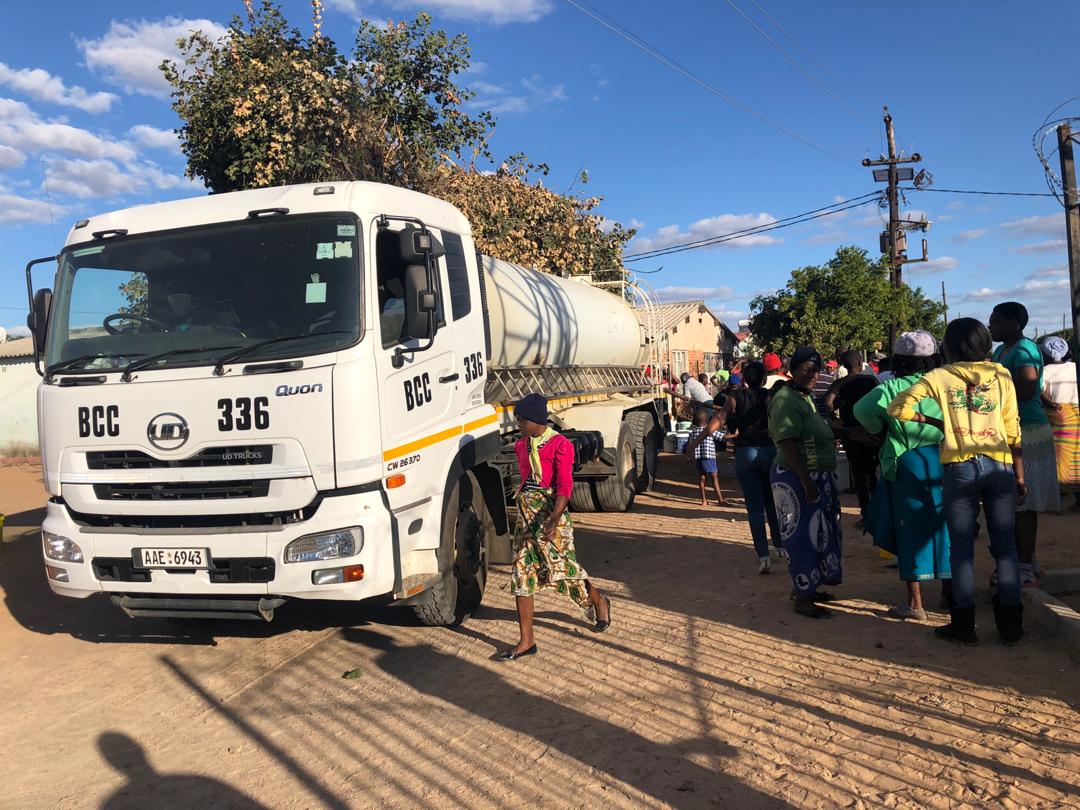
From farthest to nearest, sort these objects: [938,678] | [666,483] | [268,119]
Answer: [268,119] < [666,483] < [938,678]

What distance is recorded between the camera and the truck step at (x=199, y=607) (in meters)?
4.28

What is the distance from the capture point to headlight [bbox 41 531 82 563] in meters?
4.49

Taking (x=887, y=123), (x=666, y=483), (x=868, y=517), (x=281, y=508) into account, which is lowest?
(x=666, y=483)

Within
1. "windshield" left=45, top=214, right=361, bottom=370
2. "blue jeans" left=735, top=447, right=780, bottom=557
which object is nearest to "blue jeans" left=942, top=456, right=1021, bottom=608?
"blue jeans" left=735, top=447, right=780, bottom=557

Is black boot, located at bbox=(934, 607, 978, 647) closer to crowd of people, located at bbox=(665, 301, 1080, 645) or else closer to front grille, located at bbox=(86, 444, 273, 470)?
crowd of people, located at bbox=(665, 301, 1080, 645)

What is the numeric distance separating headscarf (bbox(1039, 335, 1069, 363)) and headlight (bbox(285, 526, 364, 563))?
5.81 meters

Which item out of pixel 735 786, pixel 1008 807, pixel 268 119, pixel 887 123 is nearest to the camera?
pixel 1008 807

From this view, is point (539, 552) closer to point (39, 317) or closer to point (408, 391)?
point (408, 391)

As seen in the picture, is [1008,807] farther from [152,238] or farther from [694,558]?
[152,238]

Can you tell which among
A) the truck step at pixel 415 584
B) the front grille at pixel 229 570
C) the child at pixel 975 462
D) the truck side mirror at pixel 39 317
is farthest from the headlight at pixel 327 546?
the child at pixel 975 462

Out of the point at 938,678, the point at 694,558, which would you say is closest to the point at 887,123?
the point at 694,558

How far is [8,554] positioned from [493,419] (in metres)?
6.12

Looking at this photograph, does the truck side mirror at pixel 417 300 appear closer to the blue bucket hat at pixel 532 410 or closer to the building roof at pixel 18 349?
the blue bucket hat at pixel 532 410

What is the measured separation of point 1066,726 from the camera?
3312 millimetres
